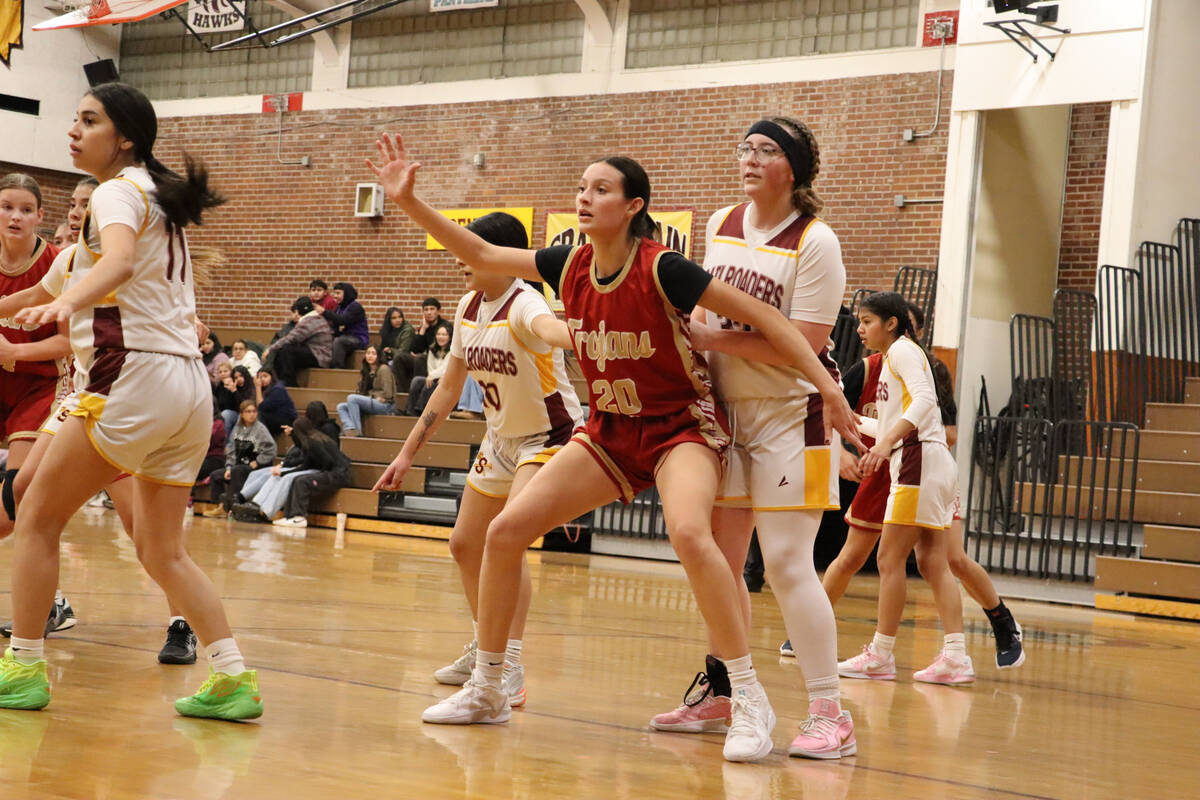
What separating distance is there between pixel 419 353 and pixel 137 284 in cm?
1194

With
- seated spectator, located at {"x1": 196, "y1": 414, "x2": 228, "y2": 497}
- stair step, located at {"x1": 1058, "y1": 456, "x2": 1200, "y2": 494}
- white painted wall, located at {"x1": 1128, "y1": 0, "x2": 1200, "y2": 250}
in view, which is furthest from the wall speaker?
stair step, located at {"x1": 1058, "y1": 456, "x2": 1200, "y2": 494}

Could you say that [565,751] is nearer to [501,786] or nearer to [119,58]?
[501,786]

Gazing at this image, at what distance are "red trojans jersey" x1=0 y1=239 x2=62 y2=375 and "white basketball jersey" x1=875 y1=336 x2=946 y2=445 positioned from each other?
3.35m

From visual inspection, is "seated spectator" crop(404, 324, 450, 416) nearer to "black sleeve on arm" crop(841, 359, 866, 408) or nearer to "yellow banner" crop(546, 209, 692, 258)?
"yellow banner" crop(546, 209, 692, 258)

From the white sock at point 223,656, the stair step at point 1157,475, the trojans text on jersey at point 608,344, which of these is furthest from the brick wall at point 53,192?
the trojans text on jersey at point 608,344

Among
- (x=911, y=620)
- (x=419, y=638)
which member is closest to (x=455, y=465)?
(x=911, y=620)

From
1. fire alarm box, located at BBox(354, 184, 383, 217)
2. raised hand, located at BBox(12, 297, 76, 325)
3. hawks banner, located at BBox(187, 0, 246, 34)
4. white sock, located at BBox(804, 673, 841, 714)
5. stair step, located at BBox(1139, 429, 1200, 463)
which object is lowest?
white sock, located at BBox(804, 673, 841, 714)

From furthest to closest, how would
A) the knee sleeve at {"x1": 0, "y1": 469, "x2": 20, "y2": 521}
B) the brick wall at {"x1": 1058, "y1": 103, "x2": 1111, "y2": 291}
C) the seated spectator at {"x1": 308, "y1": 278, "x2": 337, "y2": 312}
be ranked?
the seated spectator at {"x1": 308, "y1": 278, "x2": 337, "y2": 312} → the brick wall at {"x1": 1058, "y1": 103, "x2": 1111, "y2": 291} → the knee sleeve at {"x1": 0, "y1": 469, "x2": 20, "y2": 521}

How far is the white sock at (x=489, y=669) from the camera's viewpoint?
12.5 feet

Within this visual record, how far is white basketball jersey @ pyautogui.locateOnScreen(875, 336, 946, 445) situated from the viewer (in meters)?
5.61

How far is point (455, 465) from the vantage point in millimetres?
13922

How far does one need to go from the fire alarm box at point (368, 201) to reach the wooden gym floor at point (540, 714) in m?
10.3

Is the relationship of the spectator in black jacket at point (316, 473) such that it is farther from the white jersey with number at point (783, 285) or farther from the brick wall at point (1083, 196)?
the white jersey with number at point (783, 285)

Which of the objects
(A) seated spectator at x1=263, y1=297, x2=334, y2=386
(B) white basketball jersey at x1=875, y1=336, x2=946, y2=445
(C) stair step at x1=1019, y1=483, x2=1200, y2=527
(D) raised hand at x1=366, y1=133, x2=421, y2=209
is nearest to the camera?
(D) raised hand at x1=366, y1=133, x2=421, y2=209
